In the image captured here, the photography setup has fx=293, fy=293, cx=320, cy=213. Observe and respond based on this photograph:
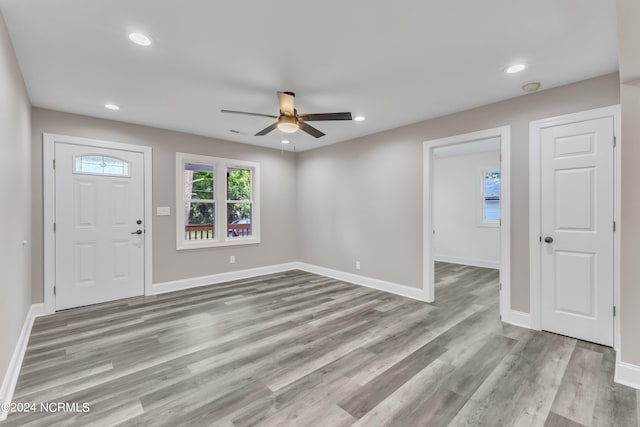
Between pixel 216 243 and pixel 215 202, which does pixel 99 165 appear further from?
pixel 216 243

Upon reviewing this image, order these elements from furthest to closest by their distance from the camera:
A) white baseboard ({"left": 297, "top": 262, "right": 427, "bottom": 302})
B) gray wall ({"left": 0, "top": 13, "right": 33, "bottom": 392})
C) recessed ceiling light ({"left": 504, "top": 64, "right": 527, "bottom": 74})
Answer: white baseboard ({"left": 297, "top": 262, "right": 427, "bottom": 302})
recessed ceiling light ({"left": 504, "top": 64, "right": 527, "bottom": 74})
gray wall ({"left": 0, "top": 13, "right": 33, "bottom": 392})

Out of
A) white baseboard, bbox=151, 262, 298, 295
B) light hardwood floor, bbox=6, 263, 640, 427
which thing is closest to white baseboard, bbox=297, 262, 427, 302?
light hardwood floor, bbox=6, 263, 640, 427

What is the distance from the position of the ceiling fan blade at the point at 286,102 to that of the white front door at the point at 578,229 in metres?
2.68

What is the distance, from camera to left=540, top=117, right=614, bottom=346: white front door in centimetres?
275

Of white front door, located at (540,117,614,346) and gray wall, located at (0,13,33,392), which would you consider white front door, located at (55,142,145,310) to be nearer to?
Answer: gray wall, located at (0,13,33,392)

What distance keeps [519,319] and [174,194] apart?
197 inches

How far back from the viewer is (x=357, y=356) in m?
2.60

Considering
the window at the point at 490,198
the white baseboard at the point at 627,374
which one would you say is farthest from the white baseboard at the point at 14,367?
the window at the point at 490,198

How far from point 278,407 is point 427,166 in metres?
3.43

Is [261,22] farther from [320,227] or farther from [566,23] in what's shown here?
[320,227]

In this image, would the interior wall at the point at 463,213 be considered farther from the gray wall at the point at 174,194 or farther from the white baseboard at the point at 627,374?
the white baseboard at the point at 627,374

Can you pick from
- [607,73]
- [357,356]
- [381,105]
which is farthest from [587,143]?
[357,356]

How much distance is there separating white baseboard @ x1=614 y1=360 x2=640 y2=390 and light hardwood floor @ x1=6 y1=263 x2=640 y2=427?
76 mm

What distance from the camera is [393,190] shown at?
15.0 ft
